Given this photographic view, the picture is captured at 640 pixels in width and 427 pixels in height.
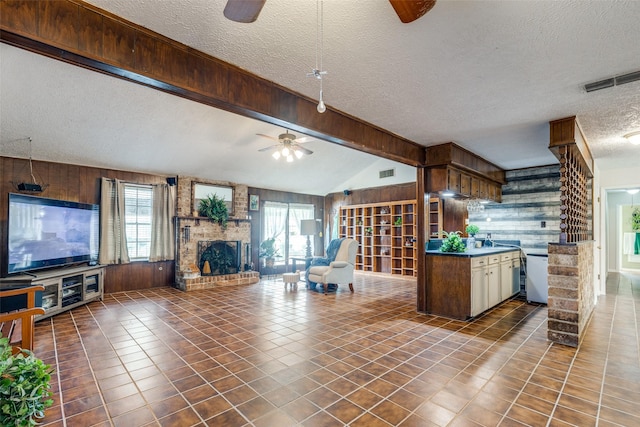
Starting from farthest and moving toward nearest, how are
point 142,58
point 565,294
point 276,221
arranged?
point 276,221 → point 565,294 → point 142,58

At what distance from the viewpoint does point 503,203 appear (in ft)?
20.2

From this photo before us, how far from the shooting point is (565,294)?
10.8 ft

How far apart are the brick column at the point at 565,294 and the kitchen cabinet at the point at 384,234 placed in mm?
4213

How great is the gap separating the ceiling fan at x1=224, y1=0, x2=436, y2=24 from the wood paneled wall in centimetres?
575

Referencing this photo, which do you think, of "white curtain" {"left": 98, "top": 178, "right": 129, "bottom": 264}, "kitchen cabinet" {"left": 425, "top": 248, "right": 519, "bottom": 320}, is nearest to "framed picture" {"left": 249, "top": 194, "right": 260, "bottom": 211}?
"white curtain" {"left": 98, "top": 178, "right": 129, "bottom": 264}

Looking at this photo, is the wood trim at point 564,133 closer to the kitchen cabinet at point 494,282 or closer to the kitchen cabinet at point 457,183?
the kitchen cabinet at point 457,183

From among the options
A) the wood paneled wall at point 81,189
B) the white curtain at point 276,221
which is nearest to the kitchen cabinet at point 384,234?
the white curtain at point 276,221

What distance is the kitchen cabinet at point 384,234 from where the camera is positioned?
7.85 meters

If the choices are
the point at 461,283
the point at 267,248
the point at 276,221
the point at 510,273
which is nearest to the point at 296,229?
the point at 276,221

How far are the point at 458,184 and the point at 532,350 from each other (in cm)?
239

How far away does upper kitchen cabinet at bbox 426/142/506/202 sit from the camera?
432cm

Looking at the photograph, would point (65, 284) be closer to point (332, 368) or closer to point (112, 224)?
point (112, 224)

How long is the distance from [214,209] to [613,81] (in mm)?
6703

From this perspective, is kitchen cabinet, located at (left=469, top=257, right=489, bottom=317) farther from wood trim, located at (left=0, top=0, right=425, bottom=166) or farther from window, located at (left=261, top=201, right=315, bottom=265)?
window, located at (left=261, top=201, right=315, bottom=265)
